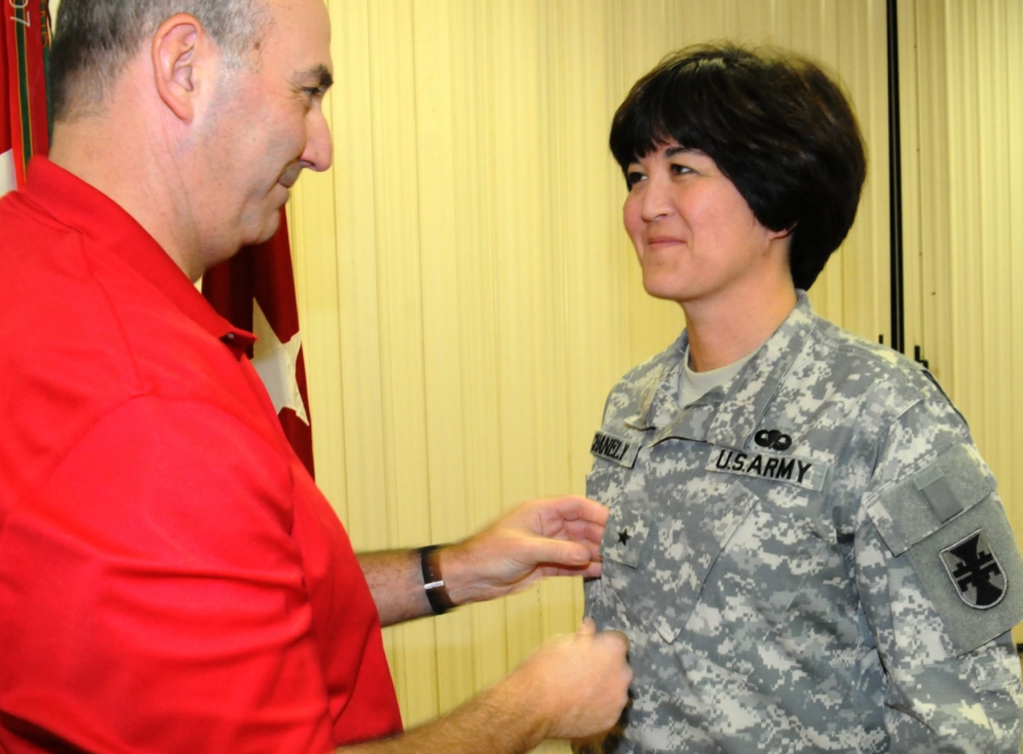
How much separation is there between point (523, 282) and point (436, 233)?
375mm

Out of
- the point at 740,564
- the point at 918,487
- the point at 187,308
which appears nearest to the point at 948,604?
the point at 918,487

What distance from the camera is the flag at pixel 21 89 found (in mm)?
1950

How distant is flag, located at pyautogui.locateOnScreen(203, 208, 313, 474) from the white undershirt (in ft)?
3.85

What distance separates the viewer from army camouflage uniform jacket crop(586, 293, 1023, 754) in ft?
3.99

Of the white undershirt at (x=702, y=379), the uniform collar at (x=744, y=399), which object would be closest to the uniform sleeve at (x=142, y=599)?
the uniform collar at (x=744, y=399)

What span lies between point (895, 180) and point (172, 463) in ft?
12.7

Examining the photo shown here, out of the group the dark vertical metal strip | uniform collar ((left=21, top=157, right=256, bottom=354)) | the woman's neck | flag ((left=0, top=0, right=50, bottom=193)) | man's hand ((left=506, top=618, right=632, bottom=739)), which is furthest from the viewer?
the dark vertical metal strip

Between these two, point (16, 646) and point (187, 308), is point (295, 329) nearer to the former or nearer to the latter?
point (187, 308)

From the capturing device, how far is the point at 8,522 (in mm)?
711

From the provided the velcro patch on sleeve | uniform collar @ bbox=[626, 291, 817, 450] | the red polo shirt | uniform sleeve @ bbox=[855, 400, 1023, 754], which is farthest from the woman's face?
the red polo shirt

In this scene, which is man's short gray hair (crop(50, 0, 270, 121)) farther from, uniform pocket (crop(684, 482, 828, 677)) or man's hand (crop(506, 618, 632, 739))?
uniform pocket (crop(684, 482, 828, 677))

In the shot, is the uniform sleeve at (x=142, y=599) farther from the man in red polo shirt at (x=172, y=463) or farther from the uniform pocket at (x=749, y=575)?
the uniform pocket at (x=749, y=575)

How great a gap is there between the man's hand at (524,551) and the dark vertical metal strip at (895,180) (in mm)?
2788

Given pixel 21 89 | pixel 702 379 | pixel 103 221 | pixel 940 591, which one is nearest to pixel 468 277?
pixel 21 89
